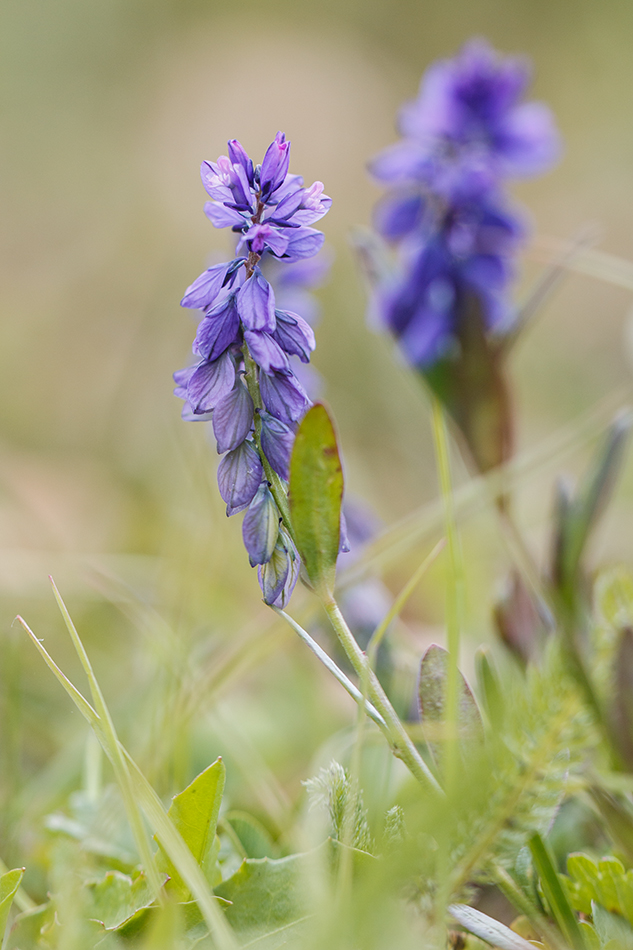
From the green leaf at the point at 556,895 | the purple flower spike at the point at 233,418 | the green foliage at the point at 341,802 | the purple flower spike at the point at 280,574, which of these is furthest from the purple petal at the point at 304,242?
the green leaf at the point at 556,895

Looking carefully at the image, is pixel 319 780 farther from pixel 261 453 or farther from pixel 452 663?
pixel 261 453

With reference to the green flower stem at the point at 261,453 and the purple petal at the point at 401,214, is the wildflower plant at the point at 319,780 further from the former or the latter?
the purple petal at the point at 401,214

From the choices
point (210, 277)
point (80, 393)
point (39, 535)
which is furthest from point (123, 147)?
point (210, 277)

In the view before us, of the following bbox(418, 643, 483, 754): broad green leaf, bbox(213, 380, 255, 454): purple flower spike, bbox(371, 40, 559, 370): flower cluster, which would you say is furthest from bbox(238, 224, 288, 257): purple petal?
bbox(371, 40, 559, 370): flower cluster

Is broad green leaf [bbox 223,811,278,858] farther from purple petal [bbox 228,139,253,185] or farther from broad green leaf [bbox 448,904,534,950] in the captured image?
purple petal [bbox 228,139,253,185]

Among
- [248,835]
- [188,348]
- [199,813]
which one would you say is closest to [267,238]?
[199,813]

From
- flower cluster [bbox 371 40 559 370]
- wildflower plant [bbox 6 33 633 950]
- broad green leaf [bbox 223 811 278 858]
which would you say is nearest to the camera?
wildflower plant [bbox 6 33 633 950]
